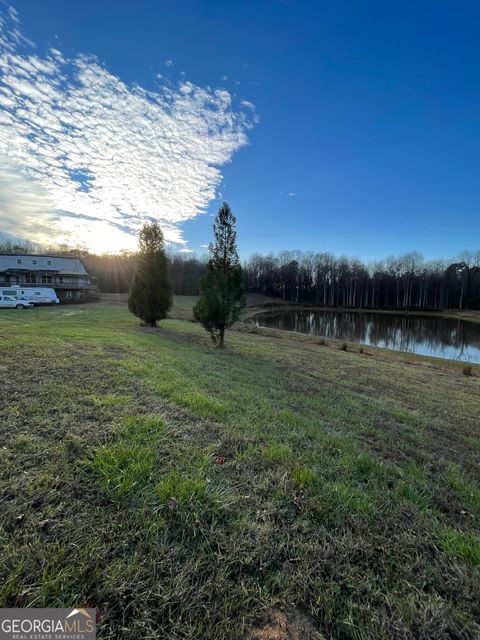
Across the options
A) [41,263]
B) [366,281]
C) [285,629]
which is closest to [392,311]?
[366,281]

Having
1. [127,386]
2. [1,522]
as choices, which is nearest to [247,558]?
[1,522]

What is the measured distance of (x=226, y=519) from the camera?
87.0 inches

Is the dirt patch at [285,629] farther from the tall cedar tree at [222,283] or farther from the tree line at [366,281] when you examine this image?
the tree line at [366,281]

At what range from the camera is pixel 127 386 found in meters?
4.96

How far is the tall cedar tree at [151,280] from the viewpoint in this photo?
1723 cm

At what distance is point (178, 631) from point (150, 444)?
174cm

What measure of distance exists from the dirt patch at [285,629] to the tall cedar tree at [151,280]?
1696cm

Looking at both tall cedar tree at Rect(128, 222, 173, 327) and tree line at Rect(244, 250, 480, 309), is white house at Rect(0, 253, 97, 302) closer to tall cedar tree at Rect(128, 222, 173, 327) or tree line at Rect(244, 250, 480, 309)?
tall cedar tree at Rect(128, 222, 173, 327)

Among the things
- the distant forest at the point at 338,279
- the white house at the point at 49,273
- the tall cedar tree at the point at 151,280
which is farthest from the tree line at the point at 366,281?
the tall cedar tree at the point at 151,280

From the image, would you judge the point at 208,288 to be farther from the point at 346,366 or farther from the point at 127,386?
the point at 127,386

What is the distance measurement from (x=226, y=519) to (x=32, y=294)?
35.3 meters

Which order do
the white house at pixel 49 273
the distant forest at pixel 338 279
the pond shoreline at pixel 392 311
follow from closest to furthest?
the white house at pixel 49 273, the pond shoreline at pixel 392 311, the distant forest at pixel 338 279

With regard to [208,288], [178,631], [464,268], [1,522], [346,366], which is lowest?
[346,366]

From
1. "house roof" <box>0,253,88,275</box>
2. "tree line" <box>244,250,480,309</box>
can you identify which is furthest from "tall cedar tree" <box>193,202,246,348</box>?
"tree line" <box>244,250,480,309</box>
